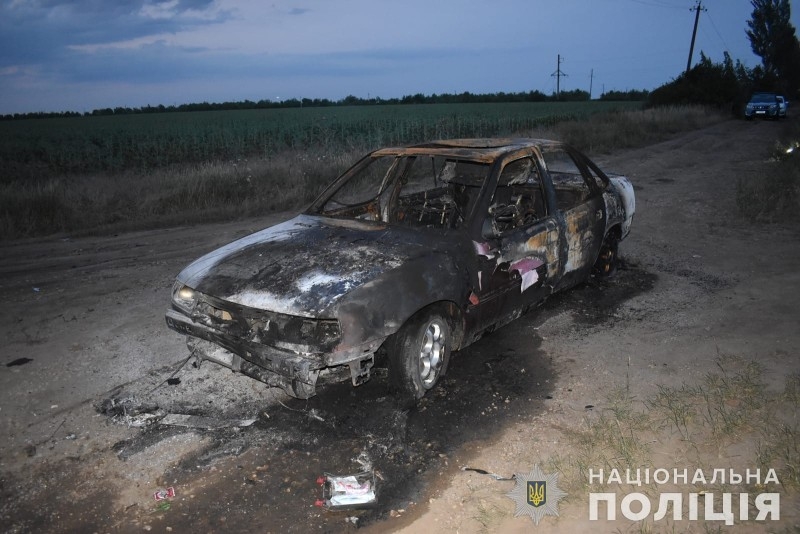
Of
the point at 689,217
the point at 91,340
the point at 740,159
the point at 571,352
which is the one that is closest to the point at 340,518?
the point at 571,352

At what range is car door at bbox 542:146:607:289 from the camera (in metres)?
4.74

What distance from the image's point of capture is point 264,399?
3.72 m

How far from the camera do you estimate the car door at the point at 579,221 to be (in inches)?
187

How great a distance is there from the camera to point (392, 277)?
3.32 meters

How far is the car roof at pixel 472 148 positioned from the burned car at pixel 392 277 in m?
0.01

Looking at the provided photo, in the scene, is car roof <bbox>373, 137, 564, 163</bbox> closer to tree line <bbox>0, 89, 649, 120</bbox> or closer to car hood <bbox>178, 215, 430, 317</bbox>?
car hood <bbox>178, 215, 430, 317</bbox>

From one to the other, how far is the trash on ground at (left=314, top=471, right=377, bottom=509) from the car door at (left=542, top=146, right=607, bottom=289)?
2627 mm

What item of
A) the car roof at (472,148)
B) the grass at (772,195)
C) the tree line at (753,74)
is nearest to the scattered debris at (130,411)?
the car roof at (472,148)

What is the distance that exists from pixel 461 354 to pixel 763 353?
229 cm

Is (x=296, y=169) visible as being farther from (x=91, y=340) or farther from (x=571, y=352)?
(x=571, y=352)

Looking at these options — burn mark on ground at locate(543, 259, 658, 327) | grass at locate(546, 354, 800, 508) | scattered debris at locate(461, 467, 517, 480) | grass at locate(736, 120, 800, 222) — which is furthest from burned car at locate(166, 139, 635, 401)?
grass at locate(736, 120, 800, 222)

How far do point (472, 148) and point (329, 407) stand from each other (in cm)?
239
